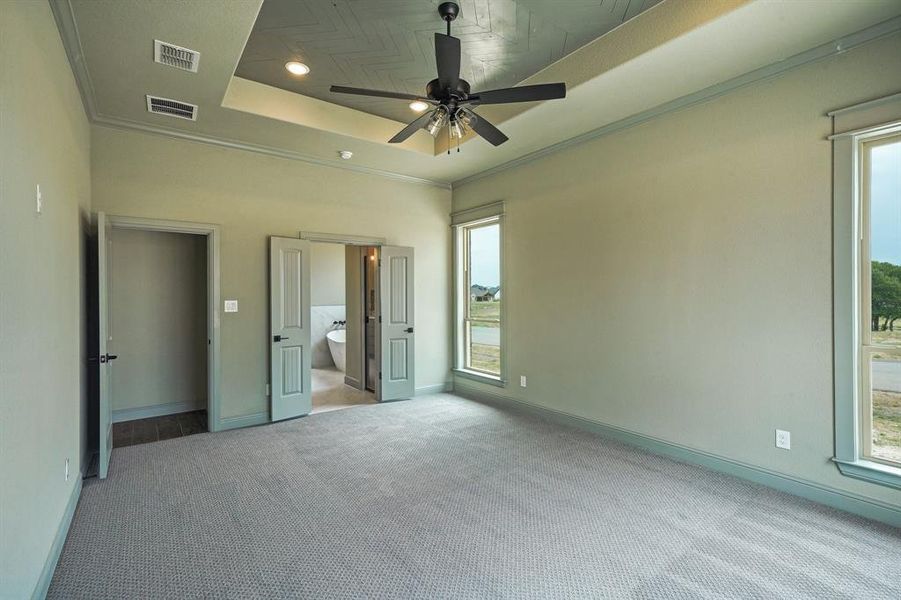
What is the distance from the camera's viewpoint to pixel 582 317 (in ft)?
14.6

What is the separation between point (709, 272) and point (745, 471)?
152 centimetres

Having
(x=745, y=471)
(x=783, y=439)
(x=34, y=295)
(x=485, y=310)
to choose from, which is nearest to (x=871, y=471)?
(x=783, y=439)

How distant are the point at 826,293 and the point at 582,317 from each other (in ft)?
6.45

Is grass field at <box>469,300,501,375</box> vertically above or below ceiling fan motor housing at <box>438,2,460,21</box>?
below

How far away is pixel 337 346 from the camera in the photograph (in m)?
7.93

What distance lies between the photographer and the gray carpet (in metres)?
2.10

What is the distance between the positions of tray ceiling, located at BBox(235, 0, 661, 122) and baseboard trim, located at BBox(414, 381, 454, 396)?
3.70m

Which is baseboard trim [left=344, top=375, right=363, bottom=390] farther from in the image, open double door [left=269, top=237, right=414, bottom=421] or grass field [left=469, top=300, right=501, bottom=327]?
grass field [left=469, top=300, right=501, bottom=327]

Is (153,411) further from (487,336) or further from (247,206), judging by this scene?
(487,336)

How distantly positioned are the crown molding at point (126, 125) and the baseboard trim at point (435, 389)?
2.79m

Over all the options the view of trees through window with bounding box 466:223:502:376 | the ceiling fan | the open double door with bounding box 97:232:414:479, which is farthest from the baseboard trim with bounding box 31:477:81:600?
the view of trees through window with bounding box 466:223:502:376

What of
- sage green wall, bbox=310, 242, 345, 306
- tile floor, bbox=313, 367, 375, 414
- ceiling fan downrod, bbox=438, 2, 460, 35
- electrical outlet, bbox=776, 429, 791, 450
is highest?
ceiling fan downrod, bbox=438, 2, 460, 35

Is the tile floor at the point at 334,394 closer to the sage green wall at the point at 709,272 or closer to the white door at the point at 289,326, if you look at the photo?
the white door at the point at 289,326

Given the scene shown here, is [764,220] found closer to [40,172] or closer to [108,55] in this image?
[40,172]
